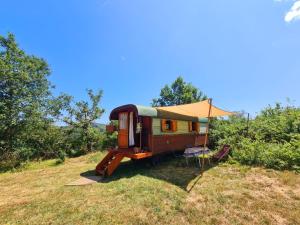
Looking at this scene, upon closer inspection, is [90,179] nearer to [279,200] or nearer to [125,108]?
[125,108]

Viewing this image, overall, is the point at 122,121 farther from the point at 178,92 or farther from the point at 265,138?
the point at 178,92

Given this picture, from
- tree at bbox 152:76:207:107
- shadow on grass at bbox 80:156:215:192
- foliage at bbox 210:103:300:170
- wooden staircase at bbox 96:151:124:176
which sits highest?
tree at bbox 152:76:207:107

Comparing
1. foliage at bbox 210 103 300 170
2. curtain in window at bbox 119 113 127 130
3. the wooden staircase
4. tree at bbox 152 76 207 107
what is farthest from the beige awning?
tree at bbox 152 76 207 107

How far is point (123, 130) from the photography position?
8766 mm

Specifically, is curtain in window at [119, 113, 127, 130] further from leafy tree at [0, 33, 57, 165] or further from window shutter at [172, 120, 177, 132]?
leafy tree at [0, 33, 57, 165]

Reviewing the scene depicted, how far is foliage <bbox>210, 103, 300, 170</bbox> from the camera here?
7.63 meters

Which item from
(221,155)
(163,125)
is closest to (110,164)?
(163,125)

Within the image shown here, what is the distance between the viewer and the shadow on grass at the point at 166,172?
256 inches

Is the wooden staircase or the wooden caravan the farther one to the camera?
the wooden caravan

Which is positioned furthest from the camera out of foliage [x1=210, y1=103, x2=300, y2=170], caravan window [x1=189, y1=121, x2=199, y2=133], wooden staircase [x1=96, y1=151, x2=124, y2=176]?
caravan window [x1=189, y1=121, x2=199, y2=133]

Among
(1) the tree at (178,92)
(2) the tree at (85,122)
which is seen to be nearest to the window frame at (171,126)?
(2) the tree at (85,122)

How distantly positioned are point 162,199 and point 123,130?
440 cm

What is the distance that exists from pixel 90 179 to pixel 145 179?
6.95ft

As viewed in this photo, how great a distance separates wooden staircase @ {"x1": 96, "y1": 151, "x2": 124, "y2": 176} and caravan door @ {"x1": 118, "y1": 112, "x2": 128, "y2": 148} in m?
0.64
